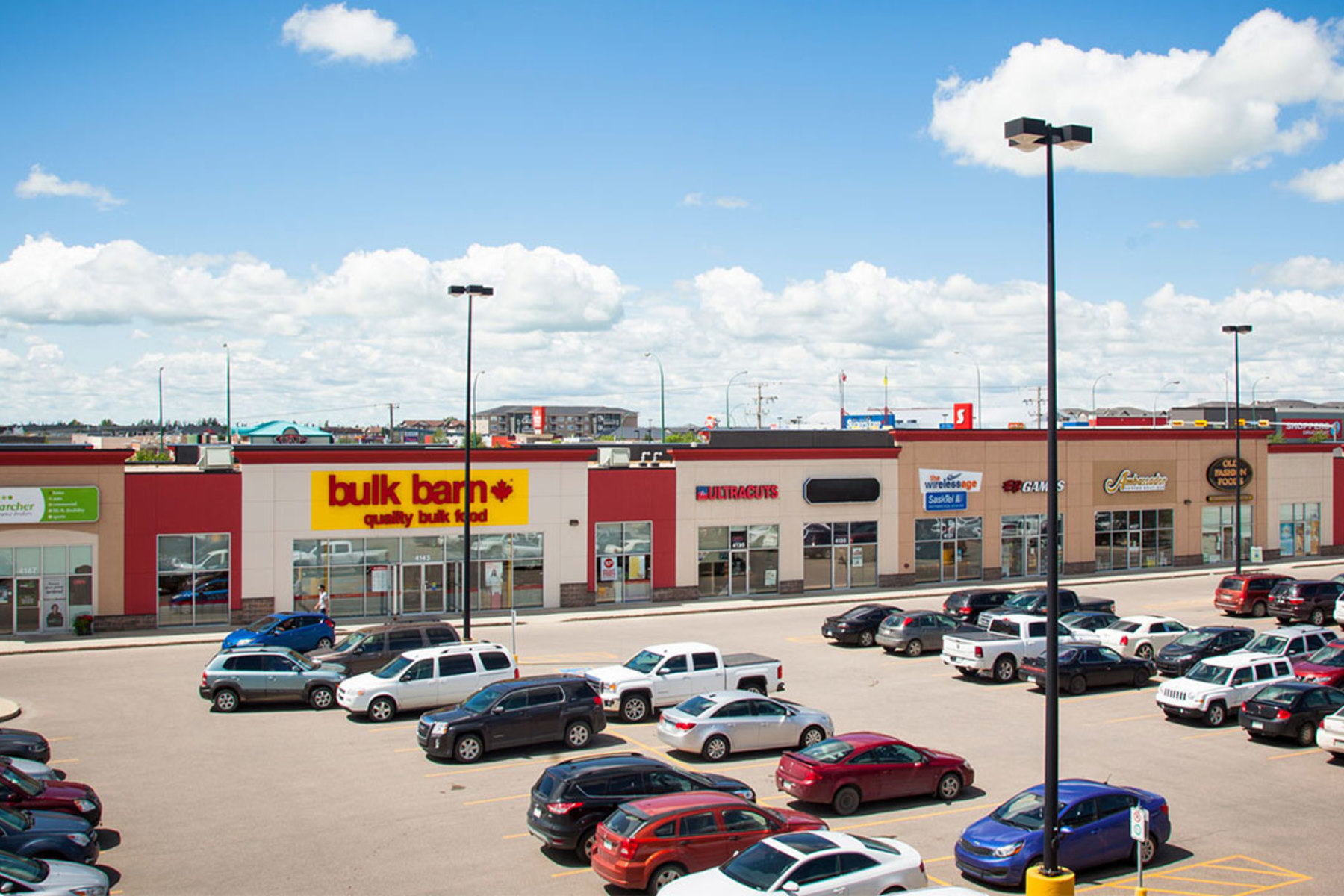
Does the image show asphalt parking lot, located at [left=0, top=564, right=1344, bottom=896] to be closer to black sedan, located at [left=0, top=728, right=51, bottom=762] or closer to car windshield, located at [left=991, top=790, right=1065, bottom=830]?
black sedan, located at [left=0, top=728, right=51, bottom=762]

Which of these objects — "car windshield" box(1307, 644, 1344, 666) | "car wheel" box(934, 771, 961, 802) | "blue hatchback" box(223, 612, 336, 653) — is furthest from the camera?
"blue hatchback" box(223, 612, 336, 653)

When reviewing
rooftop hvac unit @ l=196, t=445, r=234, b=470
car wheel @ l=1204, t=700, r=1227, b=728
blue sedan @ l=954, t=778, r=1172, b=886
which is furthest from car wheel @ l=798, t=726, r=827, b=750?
rooftop hvac unit @ l=196, t=445, r=234, b=470

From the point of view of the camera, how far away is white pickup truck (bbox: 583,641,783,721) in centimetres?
2503

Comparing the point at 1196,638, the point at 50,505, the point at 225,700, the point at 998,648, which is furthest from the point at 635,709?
the point at 50,505

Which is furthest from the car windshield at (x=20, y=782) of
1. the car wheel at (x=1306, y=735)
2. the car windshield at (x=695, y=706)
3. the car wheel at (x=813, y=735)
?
the car wheel at (x=1306, y=735)

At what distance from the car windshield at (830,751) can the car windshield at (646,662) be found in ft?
22.7

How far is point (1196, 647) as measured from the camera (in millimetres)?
30516

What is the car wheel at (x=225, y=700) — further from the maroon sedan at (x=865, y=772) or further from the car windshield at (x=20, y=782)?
the maroon sedan at (x=865, y=772)

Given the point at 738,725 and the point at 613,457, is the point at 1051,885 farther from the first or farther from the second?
the point at 613,457

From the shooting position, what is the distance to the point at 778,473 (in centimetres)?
4669

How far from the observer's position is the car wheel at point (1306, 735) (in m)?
23.6

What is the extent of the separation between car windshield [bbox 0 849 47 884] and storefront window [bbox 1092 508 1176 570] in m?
50.3

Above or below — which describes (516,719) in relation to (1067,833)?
above

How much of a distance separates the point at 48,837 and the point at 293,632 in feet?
59.5
